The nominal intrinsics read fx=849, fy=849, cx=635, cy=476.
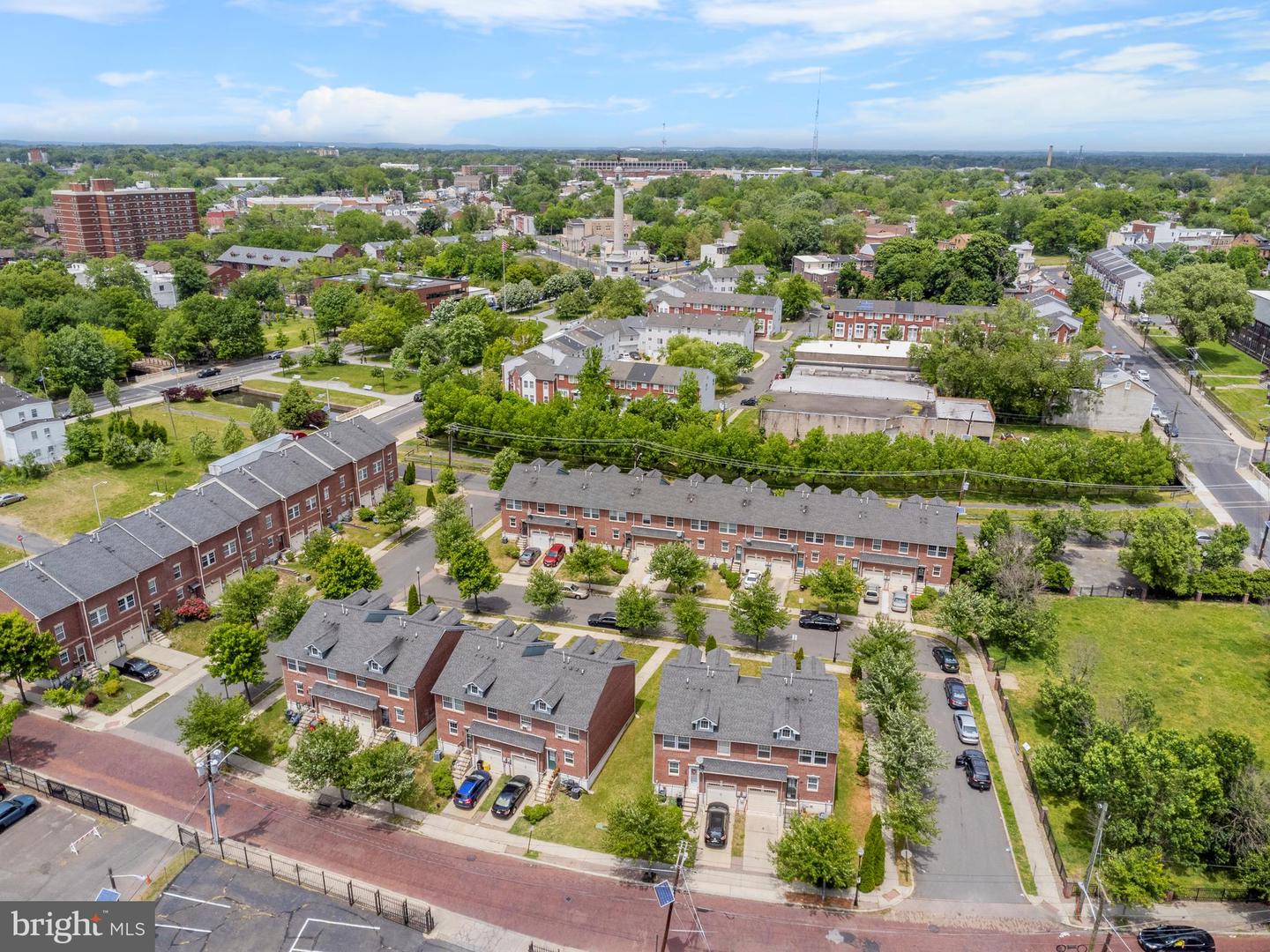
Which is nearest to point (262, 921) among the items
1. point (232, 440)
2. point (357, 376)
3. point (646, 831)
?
point (646, 831)

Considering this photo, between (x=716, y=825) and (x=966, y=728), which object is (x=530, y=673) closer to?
(x=716, y=825)

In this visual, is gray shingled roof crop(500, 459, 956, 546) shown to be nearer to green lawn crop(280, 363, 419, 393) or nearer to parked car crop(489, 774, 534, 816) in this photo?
parked car crop(489, 774, 534, 816)

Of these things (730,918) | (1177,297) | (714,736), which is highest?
(1177,297)

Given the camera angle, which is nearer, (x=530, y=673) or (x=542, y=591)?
(x=530, y=673)

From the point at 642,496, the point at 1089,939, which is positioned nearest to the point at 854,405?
the point at 642,496

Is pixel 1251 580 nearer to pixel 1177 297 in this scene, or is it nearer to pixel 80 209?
pixel 1177 297

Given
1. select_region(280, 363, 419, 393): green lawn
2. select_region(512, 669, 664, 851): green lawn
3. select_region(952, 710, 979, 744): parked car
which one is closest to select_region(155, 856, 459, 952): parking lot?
select_region(512, 669, 664, 851): green lawn
